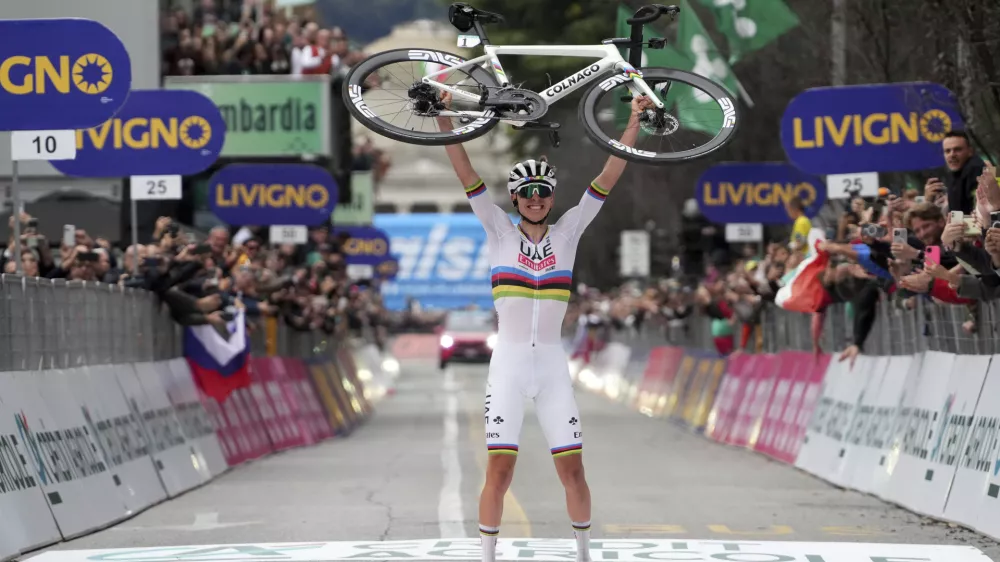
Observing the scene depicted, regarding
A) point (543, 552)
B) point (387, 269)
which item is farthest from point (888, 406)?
point (387, 269)

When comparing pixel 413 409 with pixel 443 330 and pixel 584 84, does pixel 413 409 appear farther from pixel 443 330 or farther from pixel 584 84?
pixel 443 330

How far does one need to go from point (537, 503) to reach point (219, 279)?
6.80 metres

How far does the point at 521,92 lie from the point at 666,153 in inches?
35.1

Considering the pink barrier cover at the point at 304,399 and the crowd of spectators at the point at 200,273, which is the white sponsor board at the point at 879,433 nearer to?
the crowd of spectators at the point at 200,273

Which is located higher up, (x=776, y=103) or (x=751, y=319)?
(x=776, y=103)

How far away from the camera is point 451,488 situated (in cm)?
1648

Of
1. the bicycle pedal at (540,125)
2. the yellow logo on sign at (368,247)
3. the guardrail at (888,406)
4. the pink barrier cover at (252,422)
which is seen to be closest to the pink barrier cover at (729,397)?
the guardrail at (888,406)

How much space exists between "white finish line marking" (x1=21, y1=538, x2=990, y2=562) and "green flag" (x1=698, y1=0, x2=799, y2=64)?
15.4 metres

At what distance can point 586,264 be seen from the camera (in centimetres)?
7538

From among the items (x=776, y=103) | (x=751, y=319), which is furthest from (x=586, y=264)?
(x=751, y=319)

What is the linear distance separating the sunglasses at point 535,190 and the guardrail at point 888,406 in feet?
13.0

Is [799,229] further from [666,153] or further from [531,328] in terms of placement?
[531,328]

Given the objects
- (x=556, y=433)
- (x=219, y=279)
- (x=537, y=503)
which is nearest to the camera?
(x=556, y=433)

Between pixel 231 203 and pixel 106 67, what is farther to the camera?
pixel 231 203
